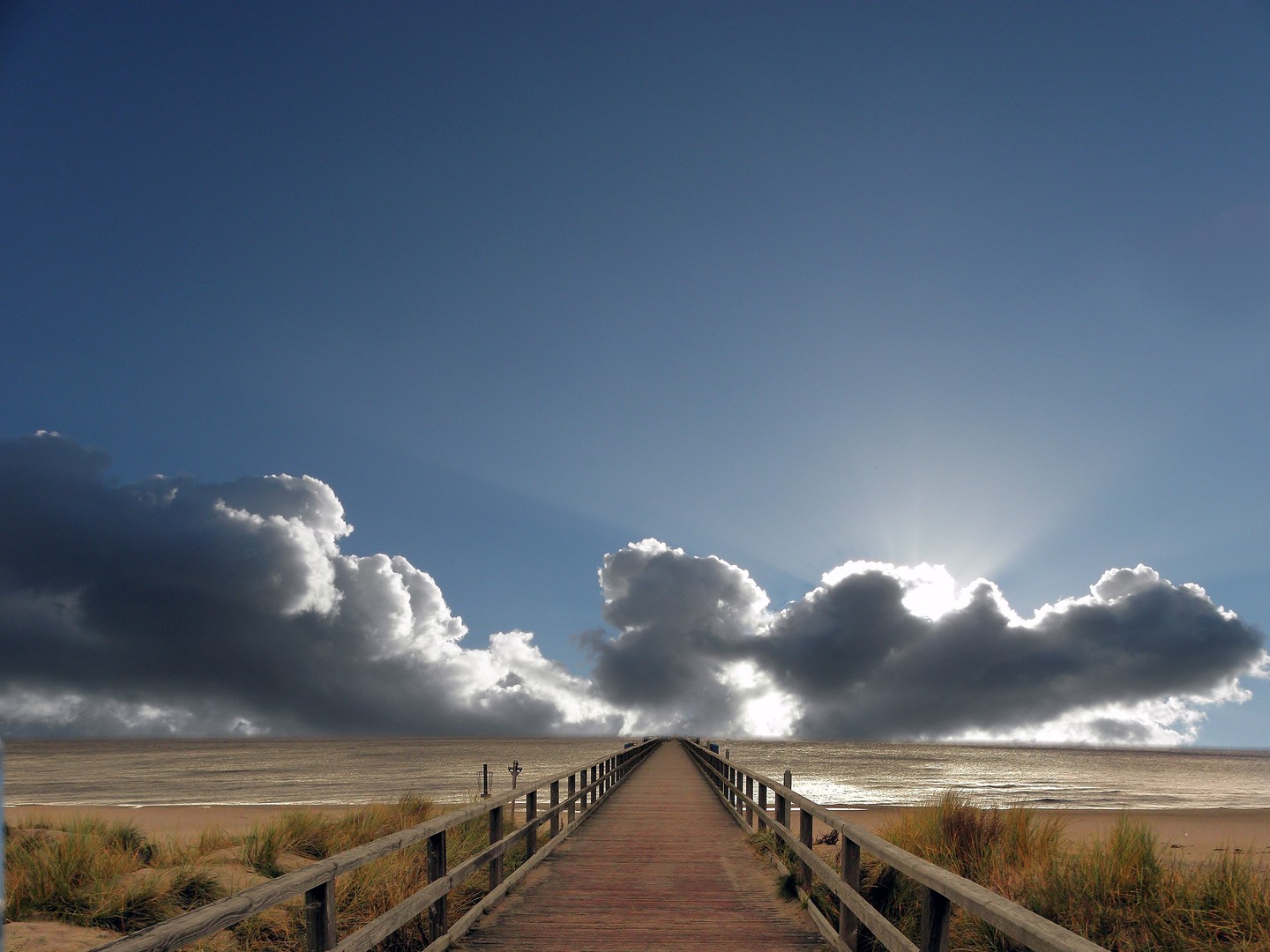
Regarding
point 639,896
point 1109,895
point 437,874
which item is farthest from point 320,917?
point 1109,895

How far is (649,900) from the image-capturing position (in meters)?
8.05

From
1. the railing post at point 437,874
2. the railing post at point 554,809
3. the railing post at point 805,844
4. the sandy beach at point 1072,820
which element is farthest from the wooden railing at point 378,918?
the sandy beach at point 1072,820

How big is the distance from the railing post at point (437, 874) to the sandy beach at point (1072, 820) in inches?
637

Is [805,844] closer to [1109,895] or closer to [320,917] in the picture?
[1109,895]

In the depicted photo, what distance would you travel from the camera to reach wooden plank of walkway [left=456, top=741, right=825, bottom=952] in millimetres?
6691

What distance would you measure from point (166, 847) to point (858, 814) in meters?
20.4

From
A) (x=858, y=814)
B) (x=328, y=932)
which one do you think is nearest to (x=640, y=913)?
(x=328, y=932)

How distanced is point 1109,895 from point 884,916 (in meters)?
2.09

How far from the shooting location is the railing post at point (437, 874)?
5945 millimetres

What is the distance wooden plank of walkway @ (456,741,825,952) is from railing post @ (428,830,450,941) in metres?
0.40

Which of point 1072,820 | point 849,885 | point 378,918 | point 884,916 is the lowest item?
point 1072,820

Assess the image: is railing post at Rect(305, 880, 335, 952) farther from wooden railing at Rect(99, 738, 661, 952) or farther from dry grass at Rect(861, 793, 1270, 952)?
dry grass at Rect(861, 793, 1270, 952)

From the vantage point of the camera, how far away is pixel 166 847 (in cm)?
1374

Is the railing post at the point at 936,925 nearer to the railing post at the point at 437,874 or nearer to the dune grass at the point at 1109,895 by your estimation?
the dune grass at the point at 1109,895
